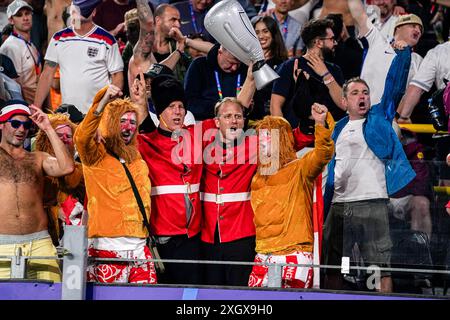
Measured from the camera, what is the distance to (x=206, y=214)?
899 centimetres

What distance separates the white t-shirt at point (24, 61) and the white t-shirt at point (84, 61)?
0.45m

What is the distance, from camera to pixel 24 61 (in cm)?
1208

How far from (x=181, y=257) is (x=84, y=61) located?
3367mm

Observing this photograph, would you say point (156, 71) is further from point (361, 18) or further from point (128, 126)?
point (361, 18)

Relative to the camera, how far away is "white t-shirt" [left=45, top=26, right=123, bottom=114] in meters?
11.5

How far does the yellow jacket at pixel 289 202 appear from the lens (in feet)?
28.4

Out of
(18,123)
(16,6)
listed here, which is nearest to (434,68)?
(18,123)

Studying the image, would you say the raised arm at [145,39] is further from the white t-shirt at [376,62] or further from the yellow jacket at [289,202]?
the yellow jacket at [289,202]

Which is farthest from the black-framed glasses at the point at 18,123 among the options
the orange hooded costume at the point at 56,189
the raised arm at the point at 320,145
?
the raised arm at the point at 320,145

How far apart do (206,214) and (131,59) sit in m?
2.82

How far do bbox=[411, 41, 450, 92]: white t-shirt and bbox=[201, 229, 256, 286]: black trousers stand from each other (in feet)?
10.1
